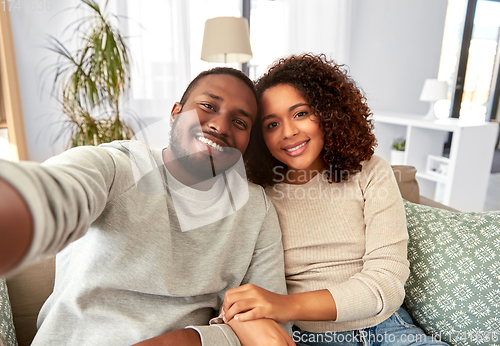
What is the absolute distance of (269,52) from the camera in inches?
132

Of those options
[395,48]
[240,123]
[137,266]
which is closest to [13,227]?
[137,266]

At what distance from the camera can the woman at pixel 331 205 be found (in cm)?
80

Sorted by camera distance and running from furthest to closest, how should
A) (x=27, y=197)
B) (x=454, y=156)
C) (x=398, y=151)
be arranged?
1. (x=398, y=151)
2. (x=454, y=156)
3. (x=27, y=197)

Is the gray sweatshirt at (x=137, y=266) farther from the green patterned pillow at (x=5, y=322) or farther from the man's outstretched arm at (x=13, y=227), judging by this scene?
the man's outstretched arm at (x=13, y=227)

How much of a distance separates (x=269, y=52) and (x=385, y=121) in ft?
4.28

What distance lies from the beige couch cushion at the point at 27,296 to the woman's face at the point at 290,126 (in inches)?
28.0

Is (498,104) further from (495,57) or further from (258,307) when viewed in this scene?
(258,307)

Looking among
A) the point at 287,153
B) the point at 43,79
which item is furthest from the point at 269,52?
the point at 287,153

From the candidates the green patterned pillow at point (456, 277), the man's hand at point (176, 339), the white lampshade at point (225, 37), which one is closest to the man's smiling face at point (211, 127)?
the man's hand at point (176, 339)

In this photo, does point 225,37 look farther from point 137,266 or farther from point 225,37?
point 137,266

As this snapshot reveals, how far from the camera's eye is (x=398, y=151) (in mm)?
2941

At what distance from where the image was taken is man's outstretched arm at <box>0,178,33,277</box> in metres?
0.32

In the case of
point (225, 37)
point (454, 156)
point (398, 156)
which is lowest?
point (398, 156)

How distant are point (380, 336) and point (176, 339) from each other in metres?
0.53
